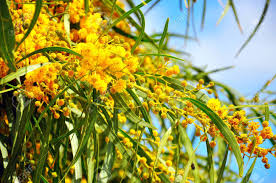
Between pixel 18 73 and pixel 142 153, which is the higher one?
pixel 18 73

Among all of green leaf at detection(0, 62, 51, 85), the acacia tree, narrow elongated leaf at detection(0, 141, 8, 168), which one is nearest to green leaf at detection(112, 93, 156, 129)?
the acacia tree

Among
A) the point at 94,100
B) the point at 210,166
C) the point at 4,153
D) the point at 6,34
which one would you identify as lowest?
the point at 4,153

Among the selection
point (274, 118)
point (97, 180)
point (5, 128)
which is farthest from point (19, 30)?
point (274, 118)

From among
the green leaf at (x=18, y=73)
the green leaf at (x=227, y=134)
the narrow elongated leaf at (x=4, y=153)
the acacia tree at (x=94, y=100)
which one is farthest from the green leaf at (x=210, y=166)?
the narrow elongated leaf at (x=4, y=153)

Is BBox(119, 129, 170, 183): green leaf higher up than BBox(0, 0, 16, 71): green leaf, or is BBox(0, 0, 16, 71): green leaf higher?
BBox(0, 0, 16, 71): green leaf

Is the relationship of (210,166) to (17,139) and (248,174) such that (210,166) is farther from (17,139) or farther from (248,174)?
(17,139)

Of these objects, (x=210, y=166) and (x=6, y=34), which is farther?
(x=210, y=166)

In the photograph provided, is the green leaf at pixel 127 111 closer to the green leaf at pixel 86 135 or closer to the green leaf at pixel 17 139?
the green leaf at pixel 86 135

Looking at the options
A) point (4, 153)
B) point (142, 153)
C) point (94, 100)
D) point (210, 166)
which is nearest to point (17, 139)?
point (4, 153)

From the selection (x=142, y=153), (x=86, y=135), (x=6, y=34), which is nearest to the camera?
(x=6, y=34)

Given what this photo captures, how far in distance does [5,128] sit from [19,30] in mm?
360

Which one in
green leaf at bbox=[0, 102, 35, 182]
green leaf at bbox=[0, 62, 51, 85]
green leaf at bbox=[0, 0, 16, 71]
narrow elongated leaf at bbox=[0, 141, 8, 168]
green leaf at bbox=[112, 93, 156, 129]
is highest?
green leaf at bbox=[0, 0, 16, 71]

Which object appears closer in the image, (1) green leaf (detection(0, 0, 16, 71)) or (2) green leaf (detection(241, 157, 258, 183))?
(1) green leaf (detection(0, 0, 16, 71))

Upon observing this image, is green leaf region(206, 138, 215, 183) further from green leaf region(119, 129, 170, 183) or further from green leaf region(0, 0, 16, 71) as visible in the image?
green leaf region(0, 0, 16, 71)
